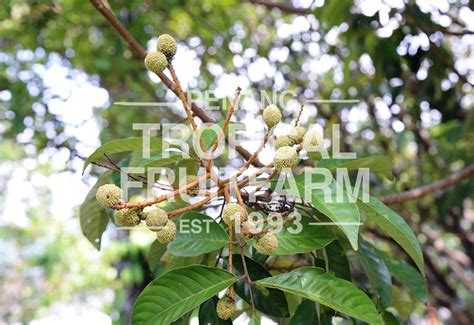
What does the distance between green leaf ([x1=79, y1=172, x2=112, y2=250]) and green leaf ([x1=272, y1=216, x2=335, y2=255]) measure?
0.48 metres

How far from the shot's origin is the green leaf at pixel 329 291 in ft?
2.16

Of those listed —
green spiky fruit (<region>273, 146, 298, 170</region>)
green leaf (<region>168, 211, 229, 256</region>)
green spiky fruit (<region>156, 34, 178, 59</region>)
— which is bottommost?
green leaf (<region>168, 211, 229, 256</region>)

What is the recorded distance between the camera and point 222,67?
270 centimetres

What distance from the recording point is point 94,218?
110 centimetres

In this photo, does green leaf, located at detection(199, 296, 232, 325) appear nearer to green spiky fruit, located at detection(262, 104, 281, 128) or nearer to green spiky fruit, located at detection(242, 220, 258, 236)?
green spiky fruit, located at detection(242, 220, 258, 236)

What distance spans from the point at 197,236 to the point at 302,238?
0.16m

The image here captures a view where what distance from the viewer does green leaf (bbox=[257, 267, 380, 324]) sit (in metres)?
0.66

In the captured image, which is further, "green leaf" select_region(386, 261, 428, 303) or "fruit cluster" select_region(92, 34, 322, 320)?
"green leaf" select_region(386, 261, 428, 303)

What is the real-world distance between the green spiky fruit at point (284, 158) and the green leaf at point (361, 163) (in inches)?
9.5

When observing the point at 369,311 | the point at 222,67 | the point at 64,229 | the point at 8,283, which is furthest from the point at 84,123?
the point at 8,283

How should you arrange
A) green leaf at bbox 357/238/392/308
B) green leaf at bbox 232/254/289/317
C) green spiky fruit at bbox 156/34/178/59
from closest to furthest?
green spiky fruit at bbox 156/34/178/59 → green leaf at bbox 232/254/289/317 → green leaf at bbox 357/238/392/308

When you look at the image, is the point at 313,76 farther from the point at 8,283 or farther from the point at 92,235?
the point at 8,283

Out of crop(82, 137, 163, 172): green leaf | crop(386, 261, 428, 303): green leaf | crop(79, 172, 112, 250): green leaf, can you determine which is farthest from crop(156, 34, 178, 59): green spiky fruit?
crop(386, 261, 428, 303): green leaf

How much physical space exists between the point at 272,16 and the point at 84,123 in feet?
4.53
